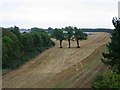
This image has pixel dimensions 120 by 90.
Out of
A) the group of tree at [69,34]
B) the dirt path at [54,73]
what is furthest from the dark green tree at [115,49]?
the group of tree at [69,34]

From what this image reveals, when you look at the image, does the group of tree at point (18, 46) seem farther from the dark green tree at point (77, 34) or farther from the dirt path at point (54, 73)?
the dark green tree at point (77, 34)

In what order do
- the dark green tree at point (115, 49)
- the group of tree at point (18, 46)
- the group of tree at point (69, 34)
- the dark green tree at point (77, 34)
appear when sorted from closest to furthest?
the dark green tree at point (115, 49), the group of tree at point (18, 46), the dark green tree at point (77, 34), the group of tree at point (69, 34)

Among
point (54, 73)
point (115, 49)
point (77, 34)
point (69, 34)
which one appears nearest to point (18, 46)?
point (54, 73)

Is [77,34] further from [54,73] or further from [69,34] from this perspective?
[54,73]

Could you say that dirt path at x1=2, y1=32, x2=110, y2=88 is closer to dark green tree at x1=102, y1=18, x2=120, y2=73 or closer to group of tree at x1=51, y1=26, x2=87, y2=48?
dark green tree at x1=102, y1=18, x2=120, y2=73

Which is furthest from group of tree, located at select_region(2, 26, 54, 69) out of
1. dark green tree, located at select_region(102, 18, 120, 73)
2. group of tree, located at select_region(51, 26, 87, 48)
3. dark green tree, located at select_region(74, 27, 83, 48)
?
dark green tree, located at select_region(102, 18, 120, 73)

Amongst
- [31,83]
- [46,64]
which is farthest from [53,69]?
[31,83]

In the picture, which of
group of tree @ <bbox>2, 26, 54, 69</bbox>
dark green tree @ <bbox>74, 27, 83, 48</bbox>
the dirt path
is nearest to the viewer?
the dirt path

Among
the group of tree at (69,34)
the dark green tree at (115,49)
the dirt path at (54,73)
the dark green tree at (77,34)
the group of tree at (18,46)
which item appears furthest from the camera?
the group of tree at (69,34)
